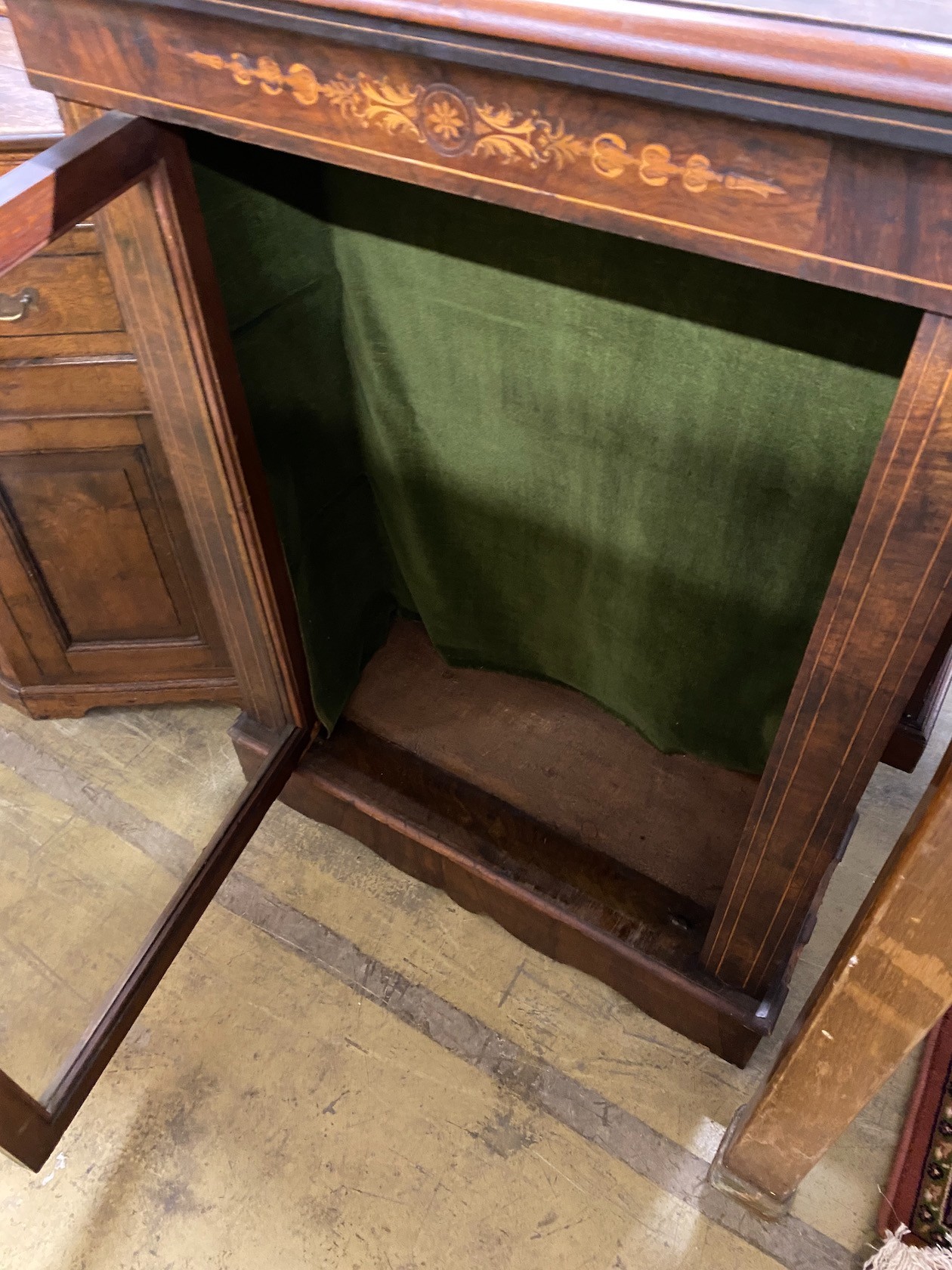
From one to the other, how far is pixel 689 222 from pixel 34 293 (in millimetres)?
893

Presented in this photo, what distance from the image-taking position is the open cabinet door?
0.82 m

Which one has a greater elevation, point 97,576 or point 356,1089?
point 97,576

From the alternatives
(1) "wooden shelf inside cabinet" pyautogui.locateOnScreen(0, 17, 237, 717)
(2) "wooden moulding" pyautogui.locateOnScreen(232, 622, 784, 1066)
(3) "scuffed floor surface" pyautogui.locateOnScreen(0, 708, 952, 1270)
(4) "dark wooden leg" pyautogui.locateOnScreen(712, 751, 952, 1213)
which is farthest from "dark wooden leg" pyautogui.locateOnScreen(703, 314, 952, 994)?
(1) "wooden shelf inside cabinet" pyautogui.locateOnScreen(0, 17, 237, 717)

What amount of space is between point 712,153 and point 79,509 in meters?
1.13

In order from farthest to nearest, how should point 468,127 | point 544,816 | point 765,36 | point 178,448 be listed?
point 544,816 < point 178,448 < point 468,127 < point 765,36

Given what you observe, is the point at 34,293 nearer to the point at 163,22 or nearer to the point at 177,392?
the point at 177,392

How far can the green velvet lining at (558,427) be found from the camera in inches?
39.4

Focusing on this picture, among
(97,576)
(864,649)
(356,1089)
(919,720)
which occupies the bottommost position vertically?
(356,1089)

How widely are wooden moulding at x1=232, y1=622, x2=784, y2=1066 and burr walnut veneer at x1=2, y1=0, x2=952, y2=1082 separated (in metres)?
0.06

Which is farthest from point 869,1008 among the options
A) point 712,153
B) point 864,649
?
point 712,153

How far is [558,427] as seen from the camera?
1.21 metres

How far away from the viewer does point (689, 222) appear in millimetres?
635

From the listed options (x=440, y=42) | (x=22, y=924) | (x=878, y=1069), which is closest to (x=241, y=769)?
(x=22, y=924)

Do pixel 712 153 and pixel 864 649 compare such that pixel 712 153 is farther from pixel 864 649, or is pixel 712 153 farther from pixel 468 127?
pixel 864 649
